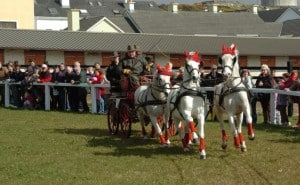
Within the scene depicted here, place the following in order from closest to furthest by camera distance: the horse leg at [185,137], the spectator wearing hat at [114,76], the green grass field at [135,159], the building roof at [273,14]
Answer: the green grass field at [135,159] → the horse leg at [185,137] → the spectator wearing hat at [114,76] → the building roof at [273,14]

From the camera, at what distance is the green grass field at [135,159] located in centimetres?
1009

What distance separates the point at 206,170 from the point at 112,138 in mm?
4972

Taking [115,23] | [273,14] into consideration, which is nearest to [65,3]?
[115,23]

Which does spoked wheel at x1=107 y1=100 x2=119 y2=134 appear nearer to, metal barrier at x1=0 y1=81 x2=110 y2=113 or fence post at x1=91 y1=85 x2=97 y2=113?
metal barrier at x1=0 y1=81 x2=110 y2=113

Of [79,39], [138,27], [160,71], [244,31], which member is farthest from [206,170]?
[244,31]

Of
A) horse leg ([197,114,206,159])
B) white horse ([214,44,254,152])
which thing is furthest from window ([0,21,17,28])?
horse leg ([197,114,206,159])

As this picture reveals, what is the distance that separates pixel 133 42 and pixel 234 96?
1703 inches

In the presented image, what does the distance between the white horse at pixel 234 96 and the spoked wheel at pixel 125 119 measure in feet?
9.87

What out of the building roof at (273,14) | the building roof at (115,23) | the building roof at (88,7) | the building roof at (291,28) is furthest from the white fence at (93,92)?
the building roof at (273,14)

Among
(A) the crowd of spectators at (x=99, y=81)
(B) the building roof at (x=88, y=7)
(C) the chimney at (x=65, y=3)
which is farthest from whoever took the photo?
(C) the chimney at (x=65, y=3)

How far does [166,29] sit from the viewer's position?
73562mm

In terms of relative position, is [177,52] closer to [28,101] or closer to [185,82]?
[28,101]

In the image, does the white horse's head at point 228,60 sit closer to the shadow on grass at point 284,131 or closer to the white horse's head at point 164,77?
the white horse's head at point 164,77

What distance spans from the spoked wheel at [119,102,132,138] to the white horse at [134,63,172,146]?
102cm
